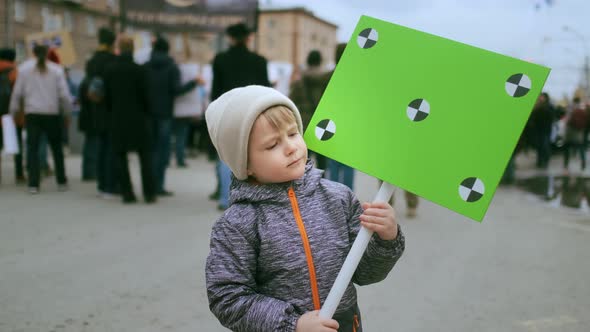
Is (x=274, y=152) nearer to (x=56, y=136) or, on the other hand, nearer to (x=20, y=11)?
(x=56, y=136)

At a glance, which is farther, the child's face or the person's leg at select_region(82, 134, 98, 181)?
the person's leg at select_region(82, 134, 98, 181)

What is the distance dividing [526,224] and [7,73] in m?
7.09

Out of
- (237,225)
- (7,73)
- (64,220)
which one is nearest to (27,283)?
(64,220)

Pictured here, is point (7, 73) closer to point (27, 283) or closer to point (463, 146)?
point (27, 283)

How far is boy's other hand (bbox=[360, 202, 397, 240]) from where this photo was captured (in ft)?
5.17

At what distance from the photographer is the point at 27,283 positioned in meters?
3.87

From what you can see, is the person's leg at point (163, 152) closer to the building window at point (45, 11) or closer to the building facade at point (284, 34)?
the building window at point (45, 11)

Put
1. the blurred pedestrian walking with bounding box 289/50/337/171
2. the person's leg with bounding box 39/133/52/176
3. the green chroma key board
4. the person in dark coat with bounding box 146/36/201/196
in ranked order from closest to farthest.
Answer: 1. the green chroma key board
2. the blurred pedestrian walking with bounding box 289/50/337/171
3. the person in dark coat with bounding box 146/36/201/196
4. the person's leg with bounding box 39/133/52/176

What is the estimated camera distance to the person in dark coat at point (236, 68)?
6.09 m

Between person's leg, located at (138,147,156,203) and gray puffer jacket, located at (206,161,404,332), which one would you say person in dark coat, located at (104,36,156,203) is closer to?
person's leg, located at (138,147,156,203)

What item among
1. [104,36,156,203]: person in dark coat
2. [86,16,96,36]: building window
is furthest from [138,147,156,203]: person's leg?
[86,16,96,36]: building window

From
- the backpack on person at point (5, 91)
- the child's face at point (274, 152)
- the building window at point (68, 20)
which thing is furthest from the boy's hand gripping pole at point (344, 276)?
the building window at point (68, 20)

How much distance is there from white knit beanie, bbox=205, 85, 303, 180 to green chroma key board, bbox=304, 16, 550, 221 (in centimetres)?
16

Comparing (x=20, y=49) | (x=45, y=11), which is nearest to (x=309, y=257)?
(x=20, y=49)
